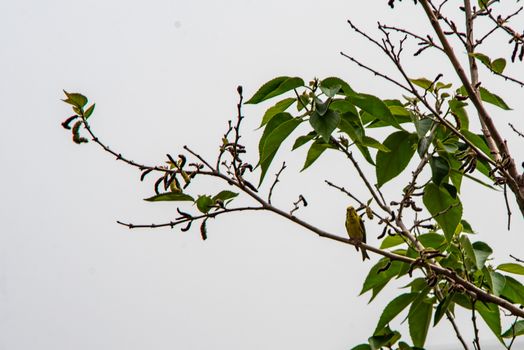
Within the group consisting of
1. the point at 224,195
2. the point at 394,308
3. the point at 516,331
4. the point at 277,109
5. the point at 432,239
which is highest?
the point at 277,109

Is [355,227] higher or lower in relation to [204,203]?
higher

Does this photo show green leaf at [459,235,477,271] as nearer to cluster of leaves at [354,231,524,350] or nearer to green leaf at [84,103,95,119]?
cluster of leaves at [354,231,524,350]

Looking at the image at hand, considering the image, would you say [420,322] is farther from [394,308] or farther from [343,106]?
[343,106]

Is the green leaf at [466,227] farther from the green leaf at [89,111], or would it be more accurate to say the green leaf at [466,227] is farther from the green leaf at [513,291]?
the green leaf at [89,111]

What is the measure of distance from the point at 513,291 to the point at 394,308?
0.33 metres

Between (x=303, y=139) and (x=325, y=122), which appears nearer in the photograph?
(x=325, y=122)

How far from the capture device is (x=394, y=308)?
76.9 inches

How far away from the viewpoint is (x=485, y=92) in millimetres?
1910

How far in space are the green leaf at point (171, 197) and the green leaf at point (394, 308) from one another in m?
0.65

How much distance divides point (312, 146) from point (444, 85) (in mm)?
427

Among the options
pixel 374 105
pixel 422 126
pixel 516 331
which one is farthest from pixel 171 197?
pixel 516 331

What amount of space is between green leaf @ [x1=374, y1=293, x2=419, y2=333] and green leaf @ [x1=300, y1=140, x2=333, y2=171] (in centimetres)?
44

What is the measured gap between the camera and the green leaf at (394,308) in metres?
1.93

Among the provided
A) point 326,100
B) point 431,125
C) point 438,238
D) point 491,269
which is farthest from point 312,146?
point 491,269
